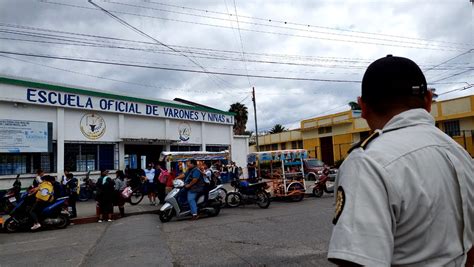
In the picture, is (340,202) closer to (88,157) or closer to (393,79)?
(393,79)

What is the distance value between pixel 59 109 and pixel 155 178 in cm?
611

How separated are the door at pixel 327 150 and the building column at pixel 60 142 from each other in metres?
25.6

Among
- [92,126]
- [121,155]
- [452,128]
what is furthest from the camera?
[452,128]

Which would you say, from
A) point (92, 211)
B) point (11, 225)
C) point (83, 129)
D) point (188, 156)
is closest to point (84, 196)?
point (83, 129)

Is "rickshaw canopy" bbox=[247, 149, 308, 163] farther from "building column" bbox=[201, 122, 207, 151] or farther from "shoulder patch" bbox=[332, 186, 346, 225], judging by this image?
"shoulder patch" bbox=[332, 186, 346, 225]

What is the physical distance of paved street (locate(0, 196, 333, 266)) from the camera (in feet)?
20.5

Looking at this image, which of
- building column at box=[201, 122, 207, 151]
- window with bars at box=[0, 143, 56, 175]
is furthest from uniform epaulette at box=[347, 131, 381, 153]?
building column at box=[201, 122, 207, 151]

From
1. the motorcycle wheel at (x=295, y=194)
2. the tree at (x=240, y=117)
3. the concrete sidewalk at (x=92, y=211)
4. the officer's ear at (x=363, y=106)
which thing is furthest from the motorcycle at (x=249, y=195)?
the tree at (x=240, y=117)

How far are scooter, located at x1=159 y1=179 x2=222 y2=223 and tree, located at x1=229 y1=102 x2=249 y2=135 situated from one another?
36.4 meters

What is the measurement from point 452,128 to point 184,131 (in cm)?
1872

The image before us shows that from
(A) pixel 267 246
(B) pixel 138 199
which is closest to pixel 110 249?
(A) pixel 267 246

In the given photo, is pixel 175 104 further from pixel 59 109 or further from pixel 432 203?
pixel 432 203

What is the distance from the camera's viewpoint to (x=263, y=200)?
533 inches

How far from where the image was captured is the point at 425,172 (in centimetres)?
126
